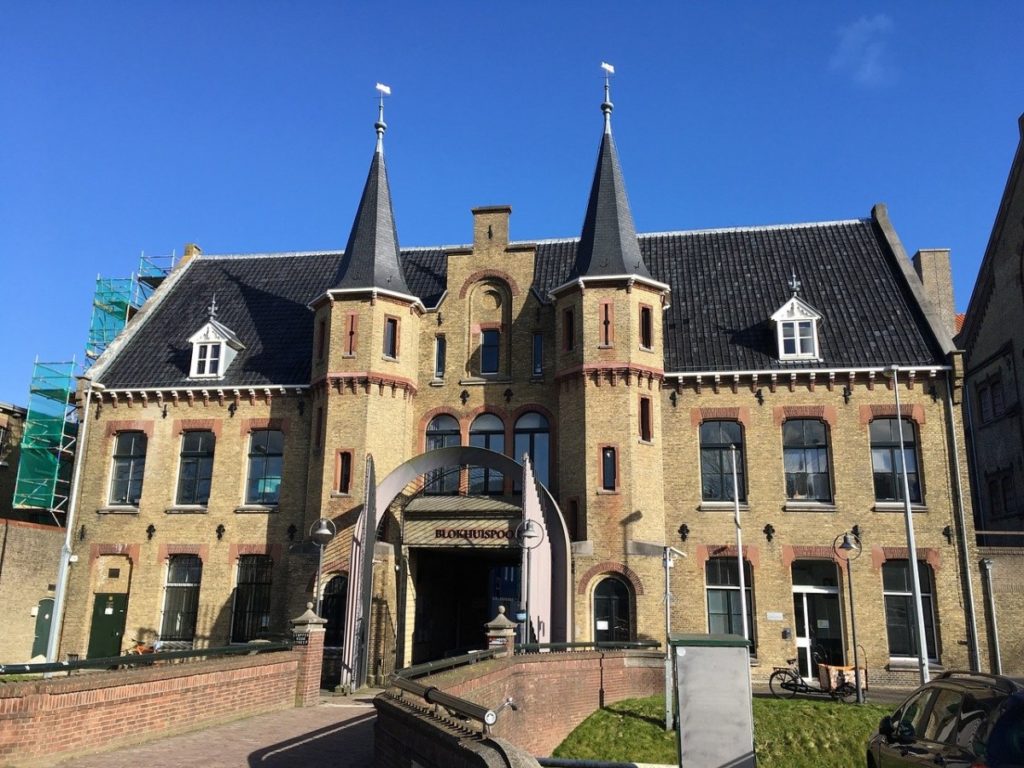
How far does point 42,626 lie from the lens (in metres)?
28.7

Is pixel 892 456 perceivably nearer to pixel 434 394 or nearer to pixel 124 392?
pixel 434 394

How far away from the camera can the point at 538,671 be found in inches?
696

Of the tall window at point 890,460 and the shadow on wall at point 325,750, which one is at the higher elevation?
the tall window at point 890,460

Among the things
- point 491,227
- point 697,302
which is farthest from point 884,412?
point 491,227

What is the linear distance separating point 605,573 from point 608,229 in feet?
34.9

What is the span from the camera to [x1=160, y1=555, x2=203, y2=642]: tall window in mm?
26359

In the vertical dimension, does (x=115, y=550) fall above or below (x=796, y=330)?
below

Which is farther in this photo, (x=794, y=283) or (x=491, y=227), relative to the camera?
(x=491, y=227)

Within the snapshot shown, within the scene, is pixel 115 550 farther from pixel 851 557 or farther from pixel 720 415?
pixel 851 557

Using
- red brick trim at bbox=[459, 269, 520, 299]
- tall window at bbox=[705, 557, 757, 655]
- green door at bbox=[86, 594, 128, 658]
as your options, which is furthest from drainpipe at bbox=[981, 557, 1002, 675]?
green door at bbox=[86, 594, 128, 658]

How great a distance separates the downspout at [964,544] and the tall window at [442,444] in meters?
14.4

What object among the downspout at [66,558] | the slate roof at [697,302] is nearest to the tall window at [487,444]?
the slate roof at [697,302]

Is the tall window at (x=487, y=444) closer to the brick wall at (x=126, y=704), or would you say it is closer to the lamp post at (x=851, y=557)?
the lamp post at (x=851, y=557)

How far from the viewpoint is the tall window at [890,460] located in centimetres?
2423
